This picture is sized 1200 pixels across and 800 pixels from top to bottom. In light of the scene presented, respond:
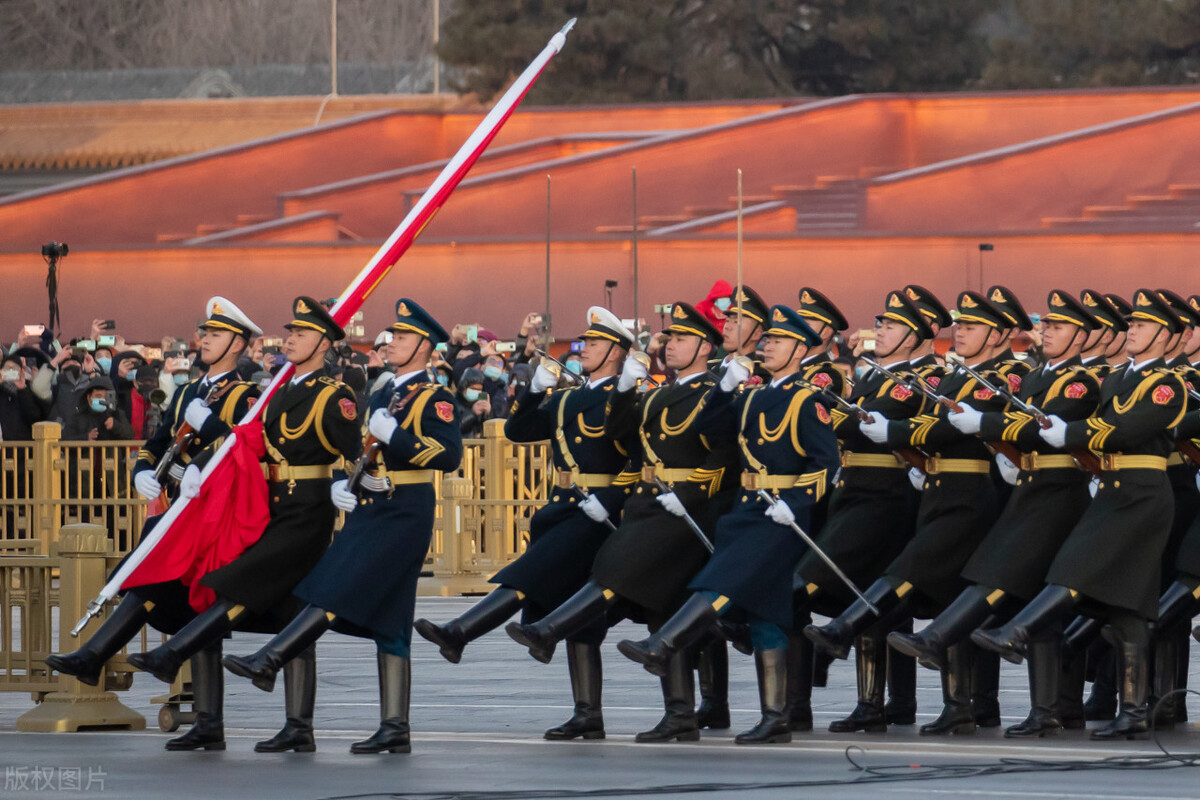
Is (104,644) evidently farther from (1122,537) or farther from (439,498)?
(439,498)

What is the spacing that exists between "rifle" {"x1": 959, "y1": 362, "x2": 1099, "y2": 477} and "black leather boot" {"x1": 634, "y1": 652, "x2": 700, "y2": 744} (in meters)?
1.60

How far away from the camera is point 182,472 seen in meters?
10.1

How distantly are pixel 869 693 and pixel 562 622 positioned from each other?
4.58ft

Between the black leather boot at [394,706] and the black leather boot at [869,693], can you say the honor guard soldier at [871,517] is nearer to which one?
the black leather boot at [869,693]

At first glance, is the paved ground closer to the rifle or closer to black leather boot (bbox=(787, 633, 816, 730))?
black leather boot (bbox=(787, 633, 816, 730))

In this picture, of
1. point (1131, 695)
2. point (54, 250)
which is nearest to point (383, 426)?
point (1131, 695)

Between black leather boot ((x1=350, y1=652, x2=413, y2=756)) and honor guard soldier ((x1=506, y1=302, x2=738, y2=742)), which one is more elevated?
honor guard soldier ((x1=506, y1=302, x2=738, y2=742))

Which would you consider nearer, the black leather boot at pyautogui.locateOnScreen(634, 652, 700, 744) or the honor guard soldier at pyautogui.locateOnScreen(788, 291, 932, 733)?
the black leather boot at pyautogui.locateOnScreen(634, 652, 700, 744)

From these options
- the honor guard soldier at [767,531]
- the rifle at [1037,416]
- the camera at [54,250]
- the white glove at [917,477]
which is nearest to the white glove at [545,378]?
the honor guard soldier at [767,531]

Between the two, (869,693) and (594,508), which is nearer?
(594,508)

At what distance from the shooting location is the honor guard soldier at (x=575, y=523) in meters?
10.0

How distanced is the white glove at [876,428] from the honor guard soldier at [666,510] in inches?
21.8

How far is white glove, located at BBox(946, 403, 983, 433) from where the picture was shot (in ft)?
32.3

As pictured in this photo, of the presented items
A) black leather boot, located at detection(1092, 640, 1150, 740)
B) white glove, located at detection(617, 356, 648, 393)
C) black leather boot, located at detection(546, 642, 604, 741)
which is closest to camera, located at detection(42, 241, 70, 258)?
white glove, located at detection(617, 356, 648, 393)
